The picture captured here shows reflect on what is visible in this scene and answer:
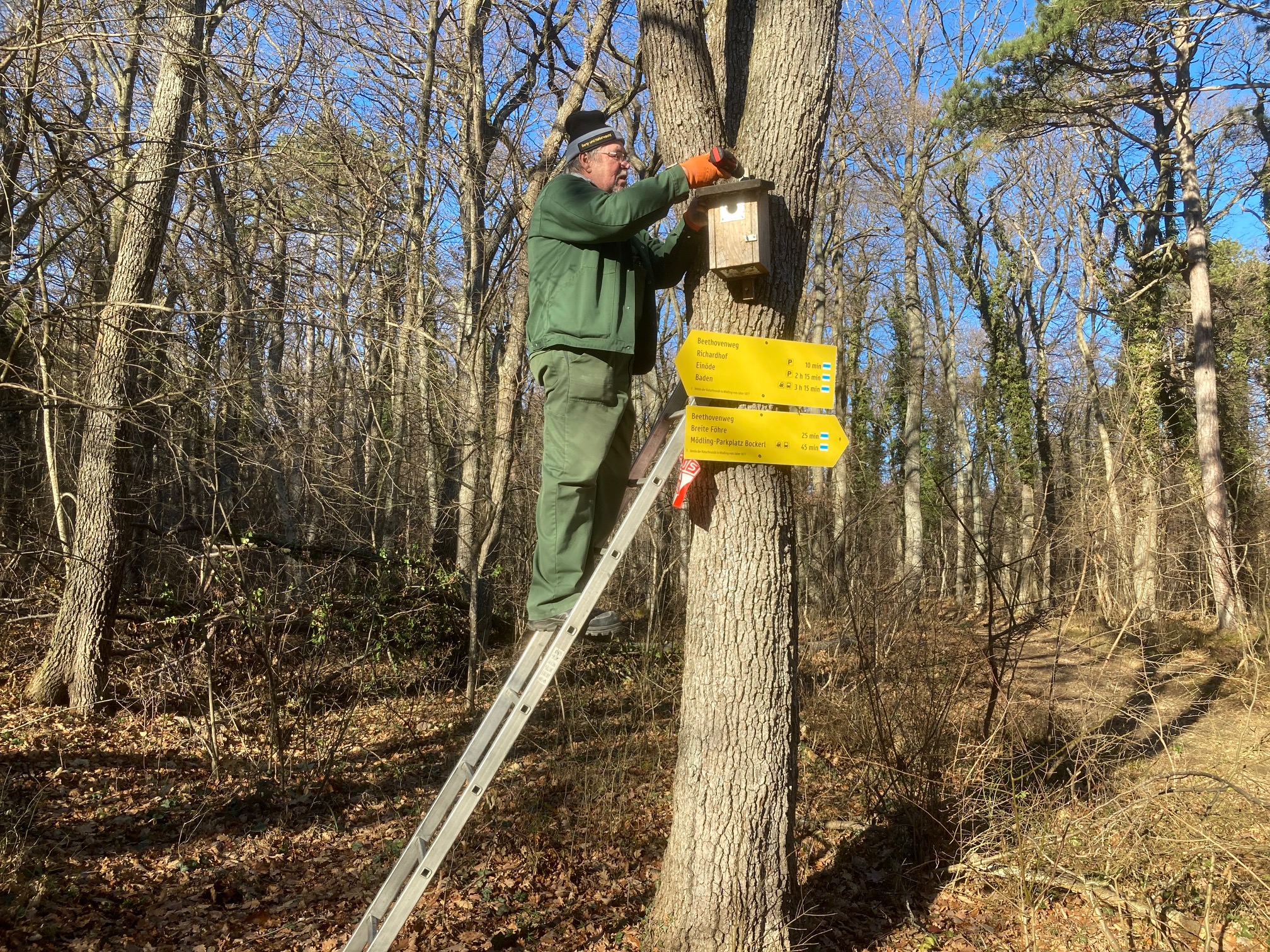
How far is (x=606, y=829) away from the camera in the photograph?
4.89 metres

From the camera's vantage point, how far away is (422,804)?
5.49m

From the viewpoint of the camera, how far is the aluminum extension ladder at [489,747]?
2.70 metres

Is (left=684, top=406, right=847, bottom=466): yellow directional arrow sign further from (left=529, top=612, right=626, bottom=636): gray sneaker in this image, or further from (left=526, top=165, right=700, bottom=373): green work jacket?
(left=529, top=612, right=626, bottom=636): gray sneaker

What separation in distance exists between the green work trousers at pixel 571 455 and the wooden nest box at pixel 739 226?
1.92ft

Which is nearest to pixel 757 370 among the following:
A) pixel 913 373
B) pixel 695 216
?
pixel 695 216

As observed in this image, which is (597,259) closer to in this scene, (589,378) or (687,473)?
(589,378)

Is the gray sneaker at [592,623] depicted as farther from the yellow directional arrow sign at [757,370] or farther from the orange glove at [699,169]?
the orange glove at [699,169]

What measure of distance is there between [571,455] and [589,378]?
1.03 feet

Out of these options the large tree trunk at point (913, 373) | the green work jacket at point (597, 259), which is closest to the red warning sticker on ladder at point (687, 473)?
the green work jacket at point (597, 259)

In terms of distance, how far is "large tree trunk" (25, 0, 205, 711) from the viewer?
684 centimetres

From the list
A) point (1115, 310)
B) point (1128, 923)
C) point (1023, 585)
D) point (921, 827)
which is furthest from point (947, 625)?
point (1115, 310)

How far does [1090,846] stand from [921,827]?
2.74 feet

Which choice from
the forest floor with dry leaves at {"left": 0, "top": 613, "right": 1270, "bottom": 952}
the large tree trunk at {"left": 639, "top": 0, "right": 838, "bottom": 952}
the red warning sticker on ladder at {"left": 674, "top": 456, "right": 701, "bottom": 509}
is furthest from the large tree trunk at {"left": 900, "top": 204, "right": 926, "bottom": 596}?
the red warning sticker on ladder at {"left": 674, "top": 456, "right": 701, "bottom": 509}

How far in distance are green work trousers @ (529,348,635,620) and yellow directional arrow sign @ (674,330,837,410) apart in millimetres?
366
